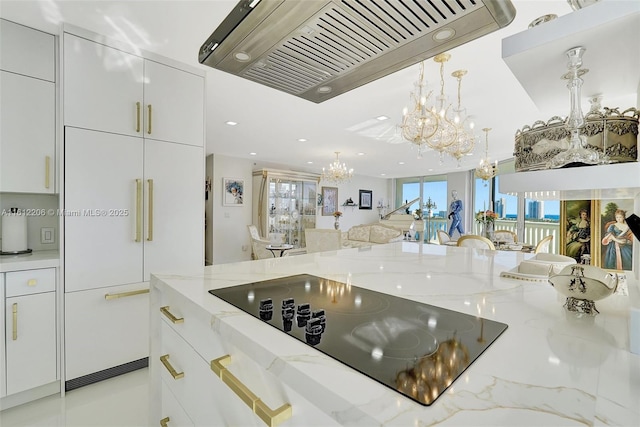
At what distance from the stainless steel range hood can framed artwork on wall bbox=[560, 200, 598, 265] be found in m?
3.46

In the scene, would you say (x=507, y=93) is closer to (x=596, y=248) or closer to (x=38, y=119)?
(x=596, y=248)

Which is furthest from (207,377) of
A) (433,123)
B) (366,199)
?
(366,199)

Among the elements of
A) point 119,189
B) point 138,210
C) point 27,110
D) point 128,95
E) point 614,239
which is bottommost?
point 614,239

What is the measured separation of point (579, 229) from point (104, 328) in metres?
4.54

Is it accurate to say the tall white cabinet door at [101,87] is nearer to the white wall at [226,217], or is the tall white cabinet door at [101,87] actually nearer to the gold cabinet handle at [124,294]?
the gold cabinet handle at [124,294]

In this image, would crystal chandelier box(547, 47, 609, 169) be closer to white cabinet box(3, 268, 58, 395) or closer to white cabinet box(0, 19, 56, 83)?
white cabinet box(3, 268, 58, 395)

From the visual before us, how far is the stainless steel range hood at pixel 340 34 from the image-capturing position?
0.68 meters

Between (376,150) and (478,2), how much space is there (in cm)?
476

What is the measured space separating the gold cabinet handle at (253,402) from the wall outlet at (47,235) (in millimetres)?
2186

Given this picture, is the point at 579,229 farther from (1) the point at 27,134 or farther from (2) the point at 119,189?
(1) the point at 27,134

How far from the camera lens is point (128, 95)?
199cm

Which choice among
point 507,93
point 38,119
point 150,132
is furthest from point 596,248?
point 38,119

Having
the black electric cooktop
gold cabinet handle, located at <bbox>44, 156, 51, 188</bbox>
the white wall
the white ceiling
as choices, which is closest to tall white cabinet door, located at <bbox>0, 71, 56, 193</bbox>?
gold cabinet handle, located at <bbox>44, 156, 51, 188</bbox>

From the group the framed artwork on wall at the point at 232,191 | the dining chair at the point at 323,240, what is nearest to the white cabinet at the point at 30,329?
the dining chair at the point at 323,240
